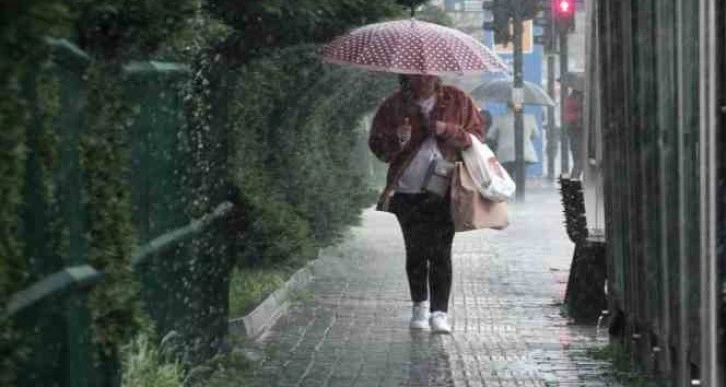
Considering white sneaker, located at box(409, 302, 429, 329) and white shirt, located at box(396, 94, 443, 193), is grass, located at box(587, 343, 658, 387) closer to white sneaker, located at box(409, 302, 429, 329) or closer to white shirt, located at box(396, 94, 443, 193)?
white sneaker, located at box(409, 302, 429, 329)

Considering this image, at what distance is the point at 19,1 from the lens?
3.53 m

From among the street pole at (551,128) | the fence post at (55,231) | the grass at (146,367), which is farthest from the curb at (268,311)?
the street pole at (551,128)

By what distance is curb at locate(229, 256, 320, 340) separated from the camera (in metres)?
11.4

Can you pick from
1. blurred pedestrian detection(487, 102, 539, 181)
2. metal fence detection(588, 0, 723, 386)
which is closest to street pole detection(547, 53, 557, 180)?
blurred pedestrian detection(487, 102, 539, 181)

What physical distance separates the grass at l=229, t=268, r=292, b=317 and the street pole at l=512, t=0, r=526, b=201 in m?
19.8

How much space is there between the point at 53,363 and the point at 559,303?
28.6 feet

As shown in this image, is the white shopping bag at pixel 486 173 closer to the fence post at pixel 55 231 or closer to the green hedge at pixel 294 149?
the green hedge at pixel 294 149

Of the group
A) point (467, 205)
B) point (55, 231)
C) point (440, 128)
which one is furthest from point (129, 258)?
point (440, 128)

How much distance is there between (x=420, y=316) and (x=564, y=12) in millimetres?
19505

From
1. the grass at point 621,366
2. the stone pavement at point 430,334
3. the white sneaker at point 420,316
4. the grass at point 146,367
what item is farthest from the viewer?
the white sneaker at point 420,316

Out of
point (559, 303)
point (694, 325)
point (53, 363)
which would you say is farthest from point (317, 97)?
point (53, 363)

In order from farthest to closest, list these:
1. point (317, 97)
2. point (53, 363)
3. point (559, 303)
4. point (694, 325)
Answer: point (317, 97) → point (559, 303) → point (694, 325) → point (53, 363)

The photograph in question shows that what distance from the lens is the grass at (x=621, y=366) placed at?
9500 millimetres

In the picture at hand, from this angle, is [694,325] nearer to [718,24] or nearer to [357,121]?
[718,24]
